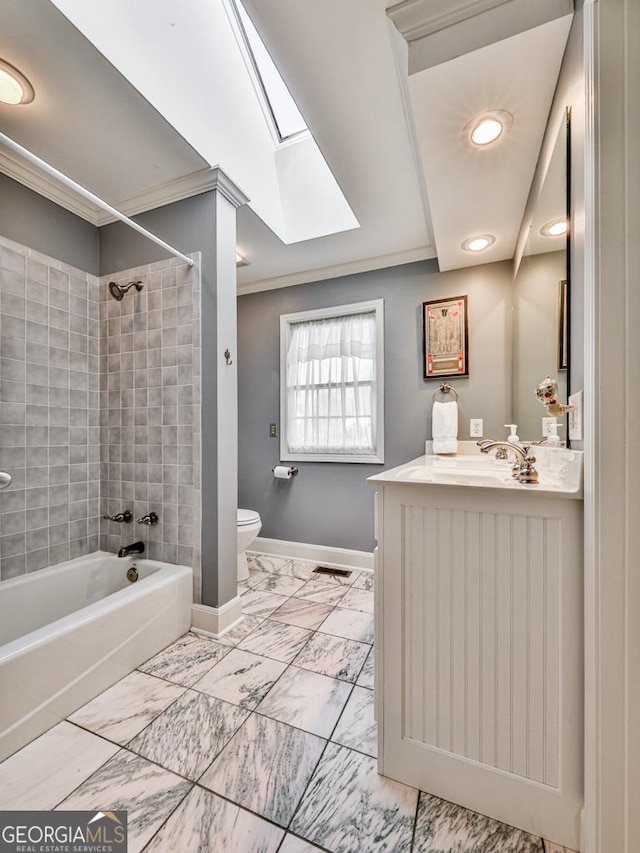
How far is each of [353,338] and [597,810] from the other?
2.52 meters

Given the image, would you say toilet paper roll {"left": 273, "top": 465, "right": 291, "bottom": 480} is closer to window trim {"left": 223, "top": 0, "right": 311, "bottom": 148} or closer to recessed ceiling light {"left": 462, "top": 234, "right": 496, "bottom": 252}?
recessed ceiling light {"left": 462, "top": 234, "right": 496, "bottom": 252}

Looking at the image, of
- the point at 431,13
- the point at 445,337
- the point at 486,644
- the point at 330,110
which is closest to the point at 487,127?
the point at 431,13

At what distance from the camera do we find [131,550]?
1.94 meters

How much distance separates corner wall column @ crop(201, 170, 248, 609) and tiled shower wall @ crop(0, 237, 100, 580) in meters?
0.80

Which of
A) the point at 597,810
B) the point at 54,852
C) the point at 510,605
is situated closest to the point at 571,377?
the point at 510,605

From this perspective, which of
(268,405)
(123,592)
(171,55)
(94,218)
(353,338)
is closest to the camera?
(171,55)

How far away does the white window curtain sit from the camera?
2711mm

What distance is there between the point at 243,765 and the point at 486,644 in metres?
0.83

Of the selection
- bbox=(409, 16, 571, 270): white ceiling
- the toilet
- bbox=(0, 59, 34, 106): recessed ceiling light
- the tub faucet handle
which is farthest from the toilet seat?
bbox=(0, 59, 34, 106): recessed ceiling light

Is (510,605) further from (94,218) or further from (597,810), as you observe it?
(94,218)

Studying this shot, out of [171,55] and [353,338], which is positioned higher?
[171,55]

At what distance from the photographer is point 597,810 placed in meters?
0.78

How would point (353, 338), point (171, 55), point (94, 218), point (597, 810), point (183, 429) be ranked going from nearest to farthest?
point (597, 810) → point (171, 55) → point (183, 429) → point (94, 218) → point (353, 338)

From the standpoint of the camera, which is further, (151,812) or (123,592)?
(123,592)
